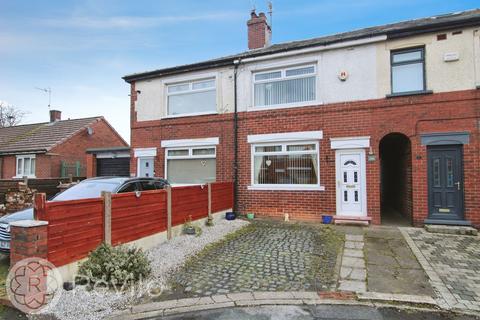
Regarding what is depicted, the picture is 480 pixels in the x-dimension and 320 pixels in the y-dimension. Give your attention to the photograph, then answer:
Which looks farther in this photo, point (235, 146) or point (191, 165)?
point (191, 165)

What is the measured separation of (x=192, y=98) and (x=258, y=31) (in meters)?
4.48

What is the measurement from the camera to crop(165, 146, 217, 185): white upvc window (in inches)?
440

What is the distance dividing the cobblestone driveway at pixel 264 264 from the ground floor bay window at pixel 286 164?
2367mm

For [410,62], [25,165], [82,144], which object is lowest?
[25,165]

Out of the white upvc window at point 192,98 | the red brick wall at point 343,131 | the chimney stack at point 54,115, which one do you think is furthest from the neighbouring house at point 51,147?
the white upvc window at point 192,98

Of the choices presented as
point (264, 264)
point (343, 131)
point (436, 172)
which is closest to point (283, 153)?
point (343, 131)

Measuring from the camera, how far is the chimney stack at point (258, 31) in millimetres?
12627

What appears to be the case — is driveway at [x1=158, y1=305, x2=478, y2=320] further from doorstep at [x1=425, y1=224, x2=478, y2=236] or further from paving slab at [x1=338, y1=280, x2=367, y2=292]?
doorstep at [x1=425, y1=224, x2=478, y2=236]

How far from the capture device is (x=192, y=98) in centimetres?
1177

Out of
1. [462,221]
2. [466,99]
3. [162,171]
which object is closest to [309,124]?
[466,99]

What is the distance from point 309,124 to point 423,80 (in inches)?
143

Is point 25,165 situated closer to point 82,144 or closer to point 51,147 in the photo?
point 51,147

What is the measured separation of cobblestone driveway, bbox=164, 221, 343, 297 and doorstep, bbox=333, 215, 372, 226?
1.20 meters

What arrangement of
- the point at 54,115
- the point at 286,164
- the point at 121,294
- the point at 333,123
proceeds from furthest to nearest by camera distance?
the point at 54,115
the point at 286,164
the point at 333,123
the point at 121,294
